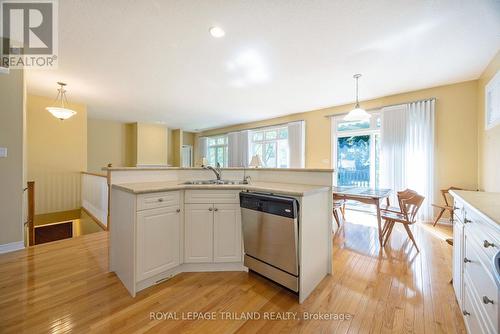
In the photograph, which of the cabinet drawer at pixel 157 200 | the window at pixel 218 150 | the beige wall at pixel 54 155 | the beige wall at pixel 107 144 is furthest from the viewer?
the window at pixel 218 150

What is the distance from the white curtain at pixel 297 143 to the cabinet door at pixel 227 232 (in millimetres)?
4038

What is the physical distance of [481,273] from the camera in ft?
3.54

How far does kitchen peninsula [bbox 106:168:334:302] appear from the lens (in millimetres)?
1716

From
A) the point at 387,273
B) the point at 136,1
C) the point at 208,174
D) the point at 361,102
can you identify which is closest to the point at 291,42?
the point at 136,1

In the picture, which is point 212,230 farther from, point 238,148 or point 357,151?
point 238,148

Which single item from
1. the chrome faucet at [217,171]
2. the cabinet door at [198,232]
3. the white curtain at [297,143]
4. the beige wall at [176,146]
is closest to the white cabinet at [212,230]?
the cabinet door at [198,232]

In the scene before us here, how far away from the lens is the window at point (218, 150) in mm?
8188

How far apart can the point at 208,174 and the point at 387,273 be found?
2303mm

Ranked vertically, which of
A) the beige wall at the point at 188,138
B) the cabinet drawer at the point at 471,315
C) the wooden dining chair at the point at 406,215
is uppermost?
the beige wall at the point at 188,138

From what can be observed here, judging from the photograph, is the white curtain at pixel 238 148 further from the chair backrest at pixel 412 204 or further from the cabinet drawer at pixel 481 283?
the cabinet drawer at pixel 481 283

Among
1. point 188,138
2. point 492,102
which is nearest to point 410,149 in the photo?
point 492,102

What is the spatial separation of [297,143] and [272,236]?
170 inches

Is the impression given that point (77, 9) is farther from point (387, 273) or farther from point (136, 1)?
point (387, 273)

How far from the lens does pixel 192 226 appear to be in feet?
6.70
